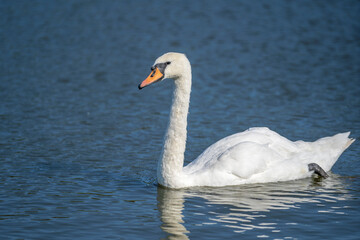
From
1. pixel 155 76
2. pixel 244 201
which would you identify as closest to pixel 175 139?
pixel 155 76

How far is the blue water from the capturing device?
8945 mm

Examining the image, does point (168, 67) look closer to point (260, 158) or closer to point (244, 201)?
point (260, 158)

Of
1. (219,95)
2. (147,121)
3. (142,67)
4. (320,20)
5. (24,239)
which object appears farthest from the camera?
(320,20)

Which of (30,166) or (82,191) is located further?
(30,166)

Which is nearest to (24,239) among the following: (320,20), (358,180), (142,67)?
(358,180)

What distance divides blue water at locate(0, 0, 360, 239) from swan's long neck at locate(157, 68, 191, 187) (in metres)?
0.26

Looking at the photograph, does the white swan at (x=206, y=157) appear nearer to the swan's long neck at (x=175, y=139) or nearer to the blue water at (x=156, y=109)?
the swan's long neck at (x=175, y=139)

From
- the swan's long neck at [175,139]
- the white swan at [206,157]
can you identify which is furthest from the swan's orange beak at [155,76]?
the swan's long neck at [175,139]

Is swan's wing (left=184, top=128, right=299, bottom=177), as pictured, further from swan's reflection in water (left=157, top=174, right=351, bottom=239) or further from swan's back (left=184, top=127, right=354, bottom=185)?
swan's reflection in water (left=157, top=174, right=351, bottom=239)

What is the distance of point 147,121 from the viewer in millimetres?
14633

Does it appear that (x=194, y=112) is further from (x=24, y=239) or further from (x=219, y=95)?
(x=24, y=239)

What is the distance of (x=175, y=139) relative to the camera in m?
10.3

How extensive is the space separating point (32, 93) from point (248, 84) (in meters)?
5.63

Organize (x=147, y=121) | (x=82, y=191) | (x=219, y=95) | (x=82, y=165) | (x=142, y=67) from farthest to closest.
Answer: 1. (x=142, y=67)
2. (x=219, y=95)
3. (x=147, y=121)
4. (x=82, y=165)
5. (x=82, y=191)
